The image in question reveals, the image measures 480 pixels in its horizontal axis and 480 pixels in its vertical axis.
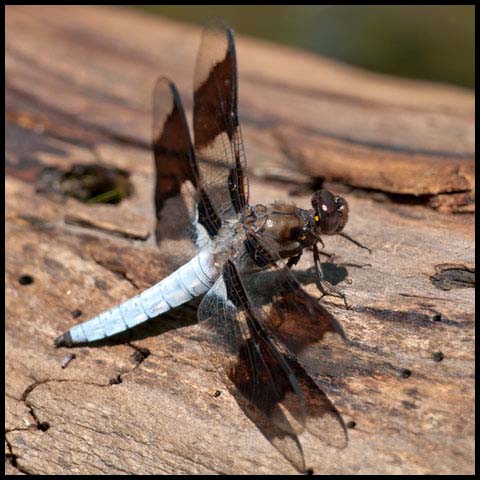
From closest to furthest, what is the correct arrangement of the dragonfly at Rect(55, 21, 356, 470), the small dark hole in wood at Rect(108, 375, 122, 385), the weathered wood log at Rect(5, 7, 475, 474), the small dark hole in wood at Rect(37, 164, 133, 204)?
the weathered wood log at Rect(5, 7, 475, 474) → the dragonfly at Rect(55, 21, 356, 470) → the small dark hole in wood at Rect(108, 375, 122, 385) → the small dark hole in wood at Rect(37, 164, 133, 204)

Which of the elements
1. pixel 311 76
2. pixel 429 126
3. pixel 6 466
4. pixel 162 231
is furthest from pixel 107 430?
pixel 311 76

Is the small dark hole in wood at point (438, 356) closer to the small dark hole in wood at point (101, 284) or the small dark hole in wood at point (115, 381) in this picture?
the small dark hole in wood at point (115, 381)

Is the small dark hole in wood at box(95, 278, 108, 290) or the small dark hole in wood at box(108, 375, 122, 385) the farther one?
the small dark hole in wood at box(95, 278, 108, 290)

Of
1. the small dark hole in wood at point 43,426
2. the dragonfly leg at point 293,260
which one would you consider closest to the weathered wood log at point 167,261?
the small dark hole in wood at point 43,426

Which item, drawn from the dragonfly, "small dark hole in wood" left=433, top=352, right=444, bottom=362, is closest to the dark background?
the dragonfly

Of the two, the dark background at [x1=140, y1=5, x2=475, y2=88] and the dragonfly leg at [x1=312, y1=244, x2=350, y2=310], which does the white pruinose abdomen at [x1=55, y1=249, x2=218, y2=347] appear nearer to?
the dragonfly leg at [x1=312, y1=244, x2=350, y2=310]
